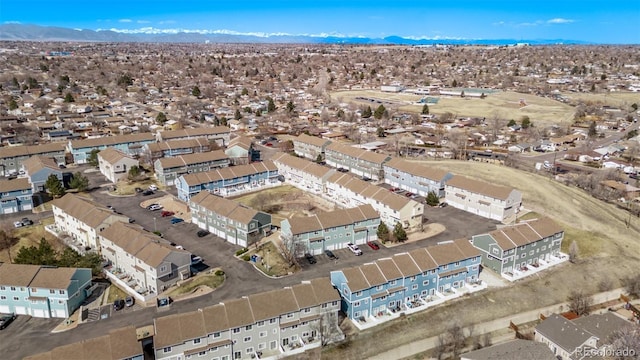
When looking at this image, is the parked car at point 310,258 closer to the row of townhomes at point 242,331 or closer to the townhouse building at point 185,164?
the row of townhomes at point 242,331

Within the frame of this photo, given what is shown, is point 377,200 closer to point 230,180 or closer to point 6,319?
point 230,180

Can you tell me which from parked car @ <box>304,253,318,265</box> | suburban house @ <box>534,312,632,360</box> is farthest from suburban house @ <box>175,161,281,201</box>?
suburban house @ <box>534,312,632,360</box>

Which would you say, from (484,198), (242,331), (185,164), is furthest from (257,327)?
(185,164)

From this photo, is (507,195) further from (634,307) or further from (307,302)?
(307,302)

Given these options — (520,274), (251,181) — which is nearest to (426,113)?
(251,181)

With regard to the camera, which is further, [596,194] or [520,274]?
[596,194]

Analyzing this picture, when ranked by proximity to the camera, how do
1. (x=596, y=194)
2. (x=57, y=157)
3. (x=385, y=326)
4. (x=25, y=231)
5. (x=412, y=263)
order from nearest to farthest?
(x=385, y=326) < (x=412, y=263) < (x=25, y=231) < (x=596, y=194) < (x=57, y=157)

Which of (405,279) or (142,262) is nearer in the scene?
(405,279)
